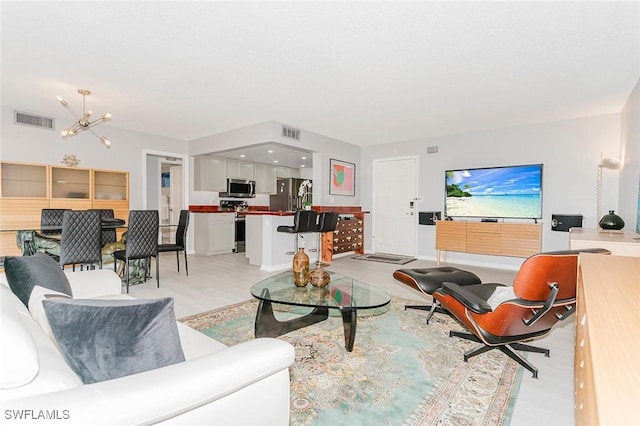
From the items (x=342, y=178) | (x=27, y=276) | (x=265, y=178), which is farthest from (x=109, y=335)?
(x=265, y=178)

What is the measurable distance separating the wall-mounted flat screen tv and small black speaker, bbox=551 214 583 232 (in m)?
0.24

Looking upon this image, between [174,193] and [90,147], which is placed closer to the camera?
[90,147]

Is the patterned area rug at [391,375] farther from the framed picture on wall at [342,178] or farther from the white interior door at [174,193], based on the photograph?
the white interior door at [174,193]

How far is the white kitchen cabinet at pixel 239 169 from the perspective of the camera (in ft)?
24.2

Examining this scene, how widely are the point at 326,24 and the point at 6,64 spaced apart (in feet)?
10.6

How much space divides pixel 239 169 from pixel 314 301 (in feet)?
19.8

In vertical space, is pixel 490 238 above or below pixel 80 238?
below

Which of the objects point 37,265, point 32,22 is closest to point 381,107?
point 32,22


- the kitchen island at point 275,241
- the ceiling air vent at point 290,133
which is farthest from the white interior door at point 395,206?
the ceiling air vent at point 290,133

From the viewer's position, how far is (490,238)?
4984 mm

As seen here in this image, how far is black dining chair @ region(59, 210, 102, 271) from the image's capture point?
3.42m

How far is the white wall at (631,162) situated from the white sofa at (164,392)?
4.02m

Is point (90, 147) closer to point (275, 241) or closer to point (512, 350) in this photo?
point (275, 241)

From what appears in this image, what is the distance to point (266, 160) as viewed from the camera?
25.8 ft
